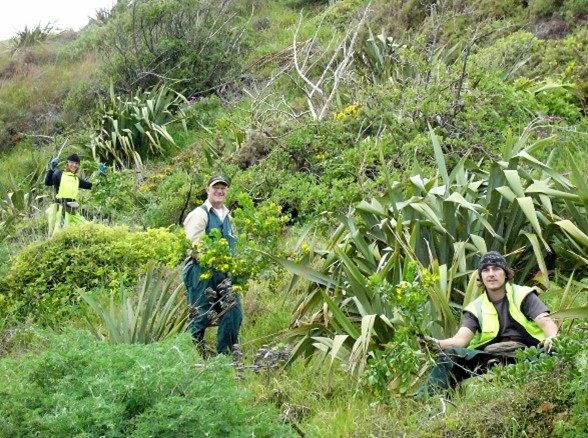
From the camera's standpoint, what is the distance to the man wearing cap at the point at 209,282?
863 cm

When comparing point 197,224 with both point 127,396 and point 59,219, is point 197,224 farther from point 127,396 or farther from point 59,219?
point 59,219

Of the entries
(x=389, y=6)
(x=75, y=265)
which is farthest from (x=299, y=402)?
(x=389, y=6)

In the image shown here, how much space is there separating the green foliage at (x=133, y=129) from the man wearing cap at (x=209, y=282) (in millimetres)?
8512

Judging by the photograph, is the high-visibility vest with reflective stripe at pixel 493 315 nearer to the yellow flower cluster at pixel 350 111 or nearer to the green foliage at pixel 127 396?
the green foliage at pixel 127 396

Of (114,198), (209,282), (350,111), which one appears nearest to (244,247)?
(209,282)

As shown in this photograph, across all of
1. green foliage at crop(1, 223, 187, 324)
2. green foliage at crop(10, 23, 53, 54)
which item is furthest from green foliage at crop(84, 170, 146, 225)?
green foliage at crop(10, 23, 53, 54)

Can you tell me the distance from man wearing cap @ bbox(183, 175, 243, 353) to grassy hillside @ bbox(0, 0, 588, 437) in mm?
215

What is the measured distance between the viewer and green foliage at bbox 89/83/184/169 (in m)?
17.9

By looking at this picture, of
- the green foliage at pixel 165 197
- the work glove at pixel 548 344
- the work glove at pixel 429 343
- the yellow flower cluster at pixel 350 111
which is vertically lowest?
the green foliage at pixel 165 197

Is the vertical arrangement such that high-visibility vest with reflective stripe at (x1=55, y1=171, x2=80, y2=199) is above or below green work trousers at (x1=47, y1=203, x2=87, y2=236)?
above

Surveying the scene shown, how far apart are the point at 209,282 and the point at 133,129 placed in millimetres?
10140

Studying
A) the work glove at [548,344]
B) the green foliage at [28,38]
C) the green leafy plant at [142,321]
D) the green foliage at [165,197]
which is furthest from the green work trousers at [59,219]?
the green foliage at [28,38]

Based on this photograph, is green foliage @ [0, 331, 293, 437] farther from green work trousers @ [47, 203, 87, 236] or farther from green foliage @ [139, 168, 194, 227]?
green foliage @ [139, 168, 194, 227]

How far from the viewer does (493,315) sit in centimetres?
725
